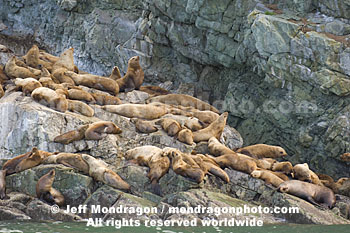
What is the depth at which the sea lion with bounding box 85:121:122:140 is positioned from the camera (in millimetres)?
14039

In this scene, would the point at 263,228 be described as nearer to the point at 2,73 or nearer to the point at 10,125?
the point at 10,125

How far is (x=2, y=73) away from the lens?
685 inches

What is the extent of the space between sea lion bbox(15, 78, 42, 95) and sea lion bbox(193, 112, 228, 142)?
15.4 ft

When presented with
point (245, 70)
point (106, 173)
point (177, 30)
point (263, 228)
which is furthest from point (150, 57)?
point (263, 228)

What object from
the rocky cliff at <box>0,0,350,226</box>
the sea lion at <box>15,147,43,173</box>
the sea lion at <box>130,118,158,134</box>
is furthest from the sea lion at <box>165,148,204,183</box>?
the sea lion at <box>15,147,43,173</box>

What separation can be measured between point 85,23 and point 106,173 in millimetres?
15150

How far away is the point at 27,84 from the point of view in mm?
15539

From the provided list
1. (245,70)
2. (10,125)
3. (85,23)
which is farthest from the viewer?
(85,23)

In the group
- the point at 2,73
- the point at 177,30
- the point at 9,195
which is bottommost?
the point at 9,195

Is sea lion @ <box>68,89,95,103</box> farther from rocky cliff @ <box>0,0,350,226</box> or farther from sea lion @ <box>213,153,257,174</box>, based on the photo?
sea lion @ <box>213,153,257,174</box>

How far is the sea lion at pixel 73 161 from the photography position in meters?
12.7

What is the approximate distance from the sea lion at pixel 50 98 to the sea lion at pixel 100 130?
1166 mm

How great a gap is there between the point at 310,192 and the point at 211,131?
3653mm

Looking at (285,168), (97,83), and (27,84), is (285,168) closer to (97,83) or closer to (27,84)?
(97,83)
